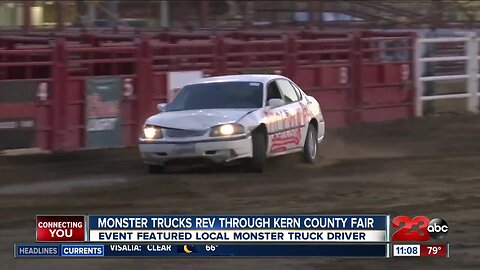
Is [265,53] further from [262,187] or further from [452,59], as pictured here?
[262,187]

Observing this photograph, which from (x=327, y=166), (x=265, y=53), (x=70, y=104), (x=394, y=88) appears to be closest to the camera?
(x=327, y=166)

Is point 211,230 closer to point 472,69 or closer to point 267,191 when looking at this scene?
point 267,191

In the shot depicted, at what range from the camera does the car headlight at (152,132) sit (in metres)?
15.2

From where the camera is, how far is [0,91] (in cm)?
1744

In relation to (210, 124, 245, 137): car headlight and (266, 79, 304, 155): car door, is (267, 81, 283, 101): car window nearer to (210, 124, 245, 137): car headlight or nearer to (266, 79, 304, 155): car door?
(266, 79, 304, 155): car door

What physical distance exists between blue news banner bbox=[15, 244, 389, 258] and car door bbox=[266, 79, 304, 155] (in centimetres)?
687

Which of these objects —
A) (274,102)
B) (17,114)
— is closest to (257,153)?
(274,102)

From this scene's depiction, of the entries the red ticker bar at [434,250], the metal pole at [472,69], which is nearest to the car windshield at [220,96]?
the red ticker bar at [434,250]

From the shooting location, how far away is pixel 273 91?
16250 mm

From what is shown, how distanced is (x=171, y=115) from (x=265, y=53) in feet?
20.0

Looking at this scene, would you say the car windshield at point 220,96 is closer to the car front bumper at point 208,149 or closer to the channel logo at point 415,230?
the car front bumper at point 208,149

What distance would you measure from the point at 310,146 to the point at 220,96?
1.74 meters

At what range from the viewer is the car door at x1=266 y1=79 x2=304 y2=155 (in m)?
15.7

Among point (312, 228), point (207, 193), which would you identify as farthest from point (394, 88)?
point (312, 228)
